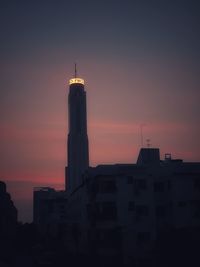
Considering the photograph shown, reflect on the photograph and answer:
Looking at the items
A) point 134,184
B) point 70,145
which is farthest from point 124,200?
point 70,145

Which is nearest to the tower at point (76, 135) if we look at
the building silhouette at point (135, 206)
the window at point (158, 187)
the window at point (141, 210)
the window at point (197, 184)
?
the window at point (158, 187)

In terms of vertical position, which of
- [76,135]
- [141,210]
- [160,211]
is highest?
[76,135]

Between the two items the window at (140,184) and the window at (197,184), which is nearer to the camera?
the window at (140,184)

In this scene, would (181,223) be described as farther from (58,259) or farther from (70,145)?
(70,145)

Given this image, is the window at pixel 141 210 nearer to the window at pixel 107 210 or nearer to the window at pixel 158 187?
the window at pixel 107 210

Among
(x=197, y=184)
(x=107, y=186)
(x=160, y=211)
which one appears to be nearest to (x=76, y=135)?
(x=160, y=211)

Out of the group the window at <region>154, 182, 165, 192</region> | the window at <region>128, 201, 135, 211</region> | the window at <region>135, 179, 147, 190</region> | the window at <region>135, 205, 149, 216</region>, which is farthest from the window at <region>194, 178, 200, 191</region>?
the window at <region>128, 201, 135, 211</region>

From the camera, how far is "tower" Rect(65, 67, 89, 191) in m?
149

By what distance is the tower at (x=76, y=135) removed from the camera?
149m

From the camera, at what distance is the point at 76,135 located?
153875 mm

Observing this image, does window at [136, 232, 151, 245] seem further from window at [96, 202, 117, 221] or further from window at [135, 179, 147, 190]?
window at [135, 179, 147, 190]

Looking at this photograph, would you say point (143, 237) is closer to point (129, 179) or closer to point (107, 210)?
point (107, 210)

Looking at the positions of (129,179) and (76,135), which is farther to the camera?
(76,135)

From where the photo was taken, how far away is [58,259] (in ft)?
146
